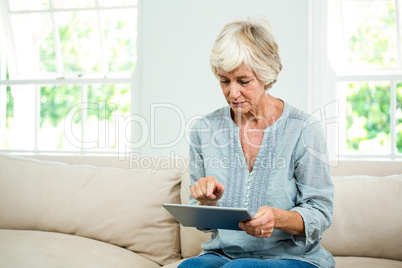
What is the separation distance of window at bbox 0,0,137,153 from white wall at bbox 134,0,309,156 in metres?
0.37

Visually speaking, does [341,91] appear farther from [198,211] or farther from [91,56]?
[198,211]

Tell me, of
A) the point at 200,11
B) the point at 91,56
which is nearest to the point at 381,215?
the point at 200,11

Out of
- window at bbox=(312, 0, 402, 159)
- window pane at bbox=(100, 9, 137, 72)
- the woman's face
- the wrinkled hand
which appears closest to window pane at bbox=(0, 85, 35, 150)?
window pane at bbox=(100, 9, 137, 72)

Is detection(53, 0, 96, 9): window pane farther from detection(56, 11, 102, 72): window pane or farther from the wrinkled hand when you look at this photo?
the wrinkled hand

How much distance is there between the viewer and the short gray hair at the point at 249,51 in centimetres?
171

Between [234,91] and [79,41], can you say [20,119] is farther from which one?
[234,91]

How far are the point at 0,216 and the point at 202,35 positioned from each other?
1.88m

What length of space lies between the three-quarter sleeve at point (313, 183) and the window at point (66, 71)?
90.9 inches

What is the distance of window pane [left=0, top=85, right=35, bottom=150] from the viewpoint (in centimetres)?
412

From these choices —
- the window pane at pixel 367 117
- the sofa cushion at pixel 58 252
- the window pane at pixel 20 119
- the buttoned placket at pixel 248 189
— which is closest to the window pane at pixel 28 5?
the window pane at pixel 20 119

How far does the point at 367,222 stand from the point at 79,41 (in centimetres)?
289

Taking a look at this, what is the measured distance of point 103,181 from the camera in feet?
7.93

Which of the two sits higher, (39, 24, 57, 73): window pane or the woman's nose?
(39, 24, 57, 73): window pane

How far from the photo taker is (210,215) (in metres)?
1.40
